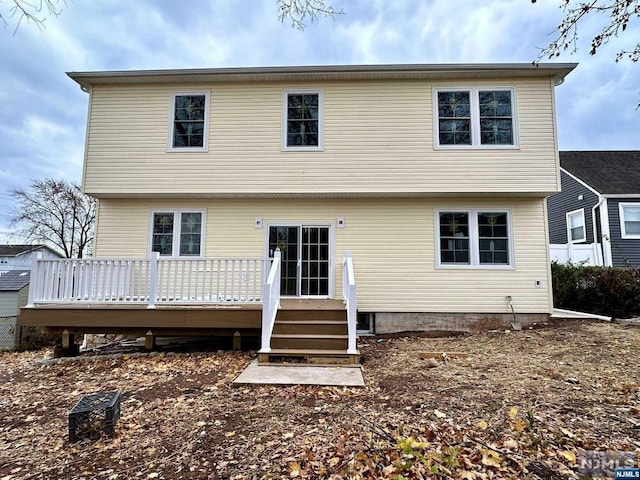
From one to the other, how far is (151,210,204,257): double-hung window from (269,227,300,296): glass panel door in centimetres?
174

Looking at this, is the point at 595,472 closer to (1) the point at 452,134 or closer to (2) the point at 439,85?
(1) the point at 452,134

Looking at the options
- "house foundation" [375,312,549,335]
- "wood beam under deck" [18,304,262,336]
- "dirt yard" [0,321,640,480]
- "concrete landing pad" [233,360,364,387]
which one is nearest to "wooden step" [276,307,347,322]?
"wood beam under deck" [18,304,262,336]

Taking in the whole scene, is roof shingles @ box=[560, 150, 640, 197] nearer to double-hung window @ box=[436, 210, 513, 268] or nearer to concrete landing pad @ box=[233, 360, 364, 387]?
double-hung window @ box=[436, 210, 513, 268]

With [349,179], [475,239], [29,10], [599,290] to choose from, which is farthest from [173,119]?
[599,290]

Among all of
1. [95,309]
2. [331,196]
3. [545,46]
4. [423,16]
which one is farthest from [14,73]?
[545,46]

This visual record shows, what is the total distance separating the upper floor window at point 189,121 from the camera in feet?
27.2

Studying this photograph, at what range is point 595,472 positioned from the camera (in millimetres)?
→ 2637

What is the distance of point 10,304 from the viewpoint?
364 inches

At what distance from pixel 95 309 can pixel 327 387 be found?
481 cm

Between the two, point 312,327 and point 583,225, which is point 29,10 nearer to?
point 312,327

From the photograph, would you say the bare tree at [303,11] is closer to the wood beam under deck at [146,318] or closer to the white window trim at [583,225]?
the wood beam under deck at [146,318]

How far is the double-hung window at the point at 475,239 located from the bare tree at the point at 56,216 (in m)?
19.5

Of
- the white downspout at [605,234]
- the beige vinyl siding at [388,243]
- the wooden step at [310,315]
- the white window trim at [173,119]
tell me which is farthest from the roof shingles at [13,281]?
the white downspout at [605,234]

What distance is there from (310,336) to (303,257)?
256cm
